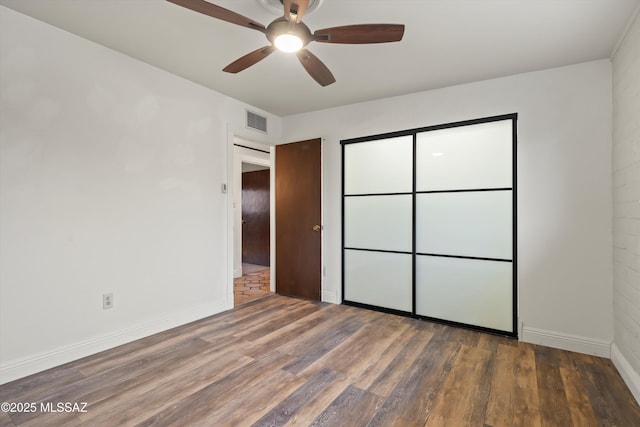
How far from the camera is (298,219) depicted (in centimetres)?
434

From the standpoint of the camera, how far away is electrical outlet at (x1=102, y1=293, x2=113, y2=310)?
104 inches

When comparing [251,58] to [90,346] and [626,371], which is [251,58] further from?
[626,371]

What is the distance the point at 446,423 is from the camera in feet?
5.81

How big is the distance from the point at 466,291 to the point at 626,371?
Answer: 4.11ft

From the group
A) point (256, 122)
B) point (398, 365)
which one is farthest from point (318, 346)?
point (256, 122)

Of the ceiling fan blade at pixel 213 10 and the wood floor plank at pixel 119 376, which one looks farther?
the wood floor plank at pixel 119 376

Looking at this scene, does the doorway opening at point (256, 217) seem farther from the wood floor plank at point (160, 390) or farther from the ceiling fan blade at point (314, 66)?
the ceiling fan blade at point (314, 66)

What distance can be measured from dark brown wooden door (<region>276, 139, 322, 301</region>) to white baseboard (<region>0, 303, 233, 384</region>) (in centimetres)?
129

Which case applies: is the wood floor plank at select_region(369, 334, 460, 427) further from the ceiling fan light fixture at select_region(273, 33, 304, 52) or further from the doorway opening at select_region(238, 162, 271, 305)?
the doorway opening at select_region(238, 162, 271, 305)

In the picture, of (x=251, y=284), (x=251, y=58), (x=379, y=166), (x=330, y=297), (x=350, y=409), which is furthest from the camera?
(x=251, y=284)

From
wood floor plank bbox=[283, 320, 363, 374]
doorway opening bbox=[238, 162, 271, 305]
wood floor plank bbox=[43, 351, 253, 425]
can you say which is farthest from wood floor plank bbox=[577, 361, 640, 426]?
doorway opening bbox=[238, 162, 271, 305]

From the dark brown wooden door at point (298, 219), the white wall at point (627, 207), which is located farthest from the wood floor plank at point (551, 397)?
the dark brown wooden door at point (298, 219)

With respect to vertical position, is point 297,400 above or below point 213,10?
below

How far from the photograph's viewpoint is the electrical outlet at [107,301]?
2.64 metres
